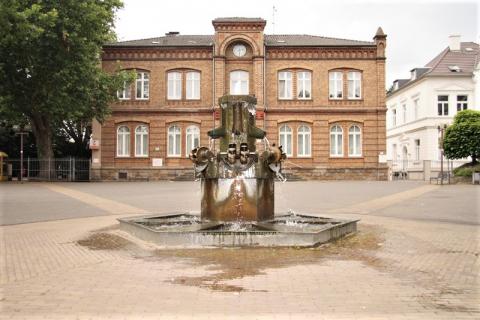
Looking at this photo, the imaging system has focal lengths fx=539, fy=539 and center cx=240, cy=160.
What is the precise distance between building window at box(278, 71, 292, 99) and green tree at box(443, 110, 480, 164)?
39.8 feet

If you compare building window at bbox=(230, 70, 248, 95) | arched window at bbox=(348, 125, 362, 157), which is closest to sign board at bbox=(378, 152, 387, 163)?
arched window at bbox=(348, 125, 362, 157)

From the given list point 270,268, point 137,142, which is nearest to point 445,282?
point 270,268

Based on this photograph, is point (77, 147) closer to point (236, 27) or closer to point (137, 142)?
point (137, 142)

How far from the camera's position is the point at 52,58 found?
32.4 m

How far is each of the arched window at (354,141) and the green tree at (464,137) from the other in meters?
6.16

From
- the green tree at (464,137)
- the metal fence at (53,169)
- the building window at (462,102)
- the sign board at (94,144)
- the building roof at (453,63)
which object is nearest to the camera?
the metal fence at (53,169)

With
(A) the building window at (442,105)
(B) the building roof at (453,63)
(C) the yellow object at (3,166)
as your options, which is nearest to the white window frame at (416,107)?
(B) the building roof at (453,63)

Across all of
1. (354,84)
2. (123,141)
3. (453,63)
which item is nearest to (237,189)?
(123,141)

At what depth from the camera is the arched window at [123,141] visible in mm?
40844

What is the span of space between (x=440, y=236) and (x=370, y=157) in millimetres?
30047

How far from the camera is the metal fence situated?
1446 inches

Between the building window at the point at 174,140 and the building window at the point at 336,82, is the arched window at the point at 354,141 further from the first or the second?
the building window at the point at 174,140

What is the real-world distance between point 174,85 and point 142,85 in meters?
2.45

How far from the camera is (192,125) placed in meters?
41.1
